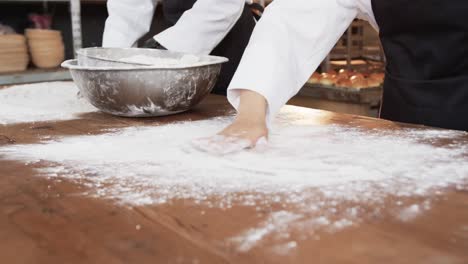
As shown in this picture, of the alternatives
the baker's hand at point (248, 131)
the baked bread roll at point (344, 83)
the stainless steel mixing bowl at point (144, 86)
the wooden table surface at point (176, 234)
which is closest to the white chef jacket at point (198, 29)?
the stainless steel mixing bowl at point (144, 86)

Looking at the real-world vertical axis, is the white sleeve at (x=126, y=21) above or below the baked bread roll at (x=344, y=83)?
above

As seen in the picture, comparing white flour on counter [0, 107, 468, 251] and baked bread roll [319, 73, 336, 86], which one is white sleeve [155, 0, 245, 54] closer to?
white flour on counter [0, 107, 468, 251]

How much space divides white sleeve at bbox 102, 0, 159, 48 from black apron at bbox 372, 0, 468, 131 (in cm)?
93

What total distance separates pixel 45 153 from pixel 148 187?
11.1 inches

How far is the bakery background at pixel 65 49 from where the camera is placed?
9.30ft

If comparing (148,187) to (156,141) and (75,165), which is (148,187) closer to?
(75,165)

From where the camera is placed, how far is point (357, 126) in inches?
40.2

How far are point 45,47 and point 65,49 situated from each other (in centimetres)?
61

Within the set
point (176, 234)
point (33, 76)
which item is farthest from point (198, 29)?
point (33, 76)

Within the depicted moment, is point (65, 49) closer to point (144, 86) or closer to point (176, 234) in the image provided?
point (144, 86)

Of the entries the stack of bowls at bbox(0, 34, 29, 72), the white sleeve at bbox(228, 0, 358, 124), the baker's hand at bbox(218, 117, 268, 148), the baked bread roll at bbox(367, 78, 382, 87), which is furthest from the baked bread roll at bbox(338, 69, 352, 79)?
the baker's hand at bbox(218, 117, 268, 148)

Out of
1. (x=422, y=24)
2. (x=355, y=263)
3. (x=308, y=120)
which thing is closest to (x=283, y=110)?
(x=308, y=120)

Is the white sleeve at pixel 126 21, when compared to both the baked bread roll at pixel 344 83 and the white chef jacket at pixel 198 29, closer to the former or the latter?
the white chef jacket at pixel 198 29

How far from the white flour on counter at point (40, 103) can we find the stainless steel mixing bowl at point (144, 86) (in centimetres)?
11
